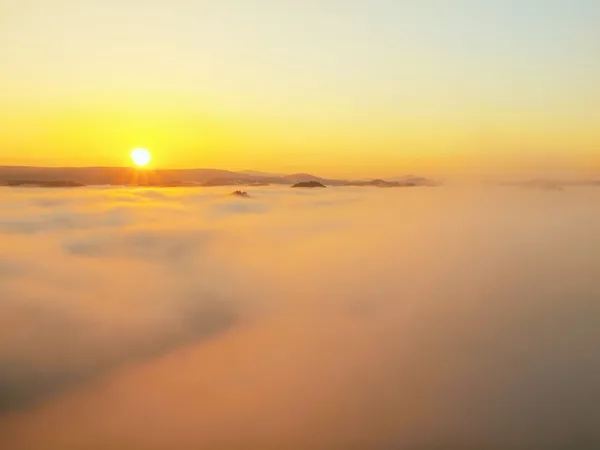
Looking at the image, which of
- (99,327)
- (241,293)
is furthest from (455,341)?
(99,327)

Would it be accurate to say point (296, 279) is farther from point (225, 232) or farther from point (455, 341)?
point (225, 232)

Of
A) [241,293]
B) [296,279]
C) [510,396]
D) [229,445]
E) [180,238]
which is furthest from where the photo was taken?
[180,238]

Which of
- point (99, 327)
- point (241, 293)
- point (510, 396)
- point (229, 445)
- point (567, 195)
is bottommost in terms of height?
point (229, 445)

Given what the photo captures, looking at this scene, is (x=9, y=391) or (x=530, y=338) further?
(x=530, y=338)

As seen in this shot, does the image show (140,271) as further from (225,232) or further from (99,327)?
(225,232)

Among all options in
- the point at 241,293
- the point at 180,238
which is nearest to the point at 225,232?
the point at 180,238

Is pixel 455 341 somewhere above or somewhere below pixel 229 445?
above

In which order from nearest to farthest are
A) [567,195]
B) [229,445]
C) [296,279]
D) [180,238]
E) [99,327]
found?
[229,445], [99,327], [296,279], [180,238], [567,195]
